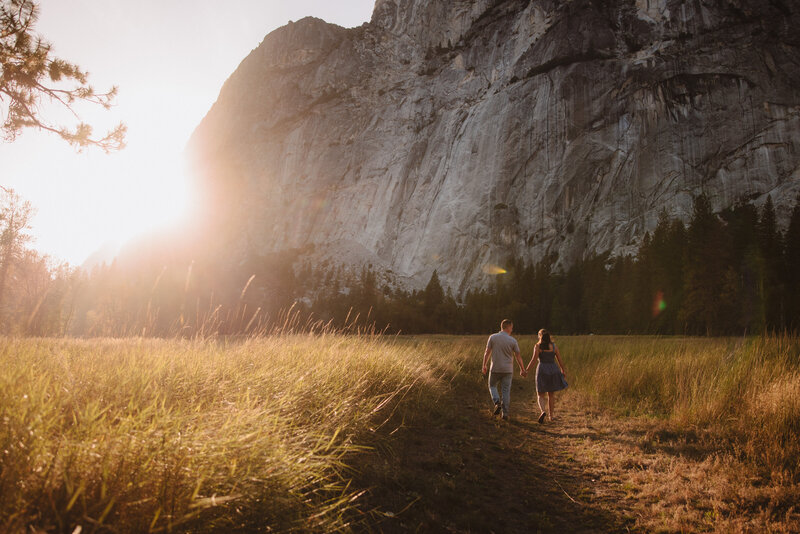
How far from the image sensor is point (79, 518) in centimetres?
178

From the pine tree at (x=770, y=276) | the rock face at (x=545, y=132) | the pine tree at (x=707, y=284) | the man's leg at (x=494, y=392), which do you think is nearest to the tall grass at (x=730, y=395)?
the man's leg at (x=494, y=392)

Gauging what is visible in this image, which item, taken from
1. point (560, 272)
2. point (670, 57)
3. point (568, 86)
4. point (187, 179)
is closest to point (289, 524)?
point (560, 272)

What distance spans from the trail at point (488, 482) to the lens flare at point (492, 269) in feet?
204

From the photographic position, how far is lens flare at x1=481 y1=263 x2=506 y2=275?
223 feet

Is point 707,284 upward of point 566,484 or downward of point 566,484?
upward

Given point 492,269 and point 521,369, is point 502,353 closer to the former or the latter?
point 521,369

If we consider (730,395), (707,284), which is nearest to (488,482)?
(730,395)

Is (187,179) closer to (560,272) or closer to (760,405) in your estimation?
(560,272)

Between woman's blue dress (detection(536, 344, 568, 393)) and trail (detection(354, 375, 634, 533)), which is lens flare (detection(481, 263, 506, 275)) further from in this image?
trail (detection(354, 375, 634, 533))

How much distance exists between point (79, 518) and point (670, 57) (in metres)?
90.7

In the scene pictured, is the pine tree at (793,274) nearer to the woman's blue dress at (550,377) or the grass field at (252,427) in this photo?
the grass field at (252,427)

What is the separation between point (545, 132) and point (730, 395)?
241 ft

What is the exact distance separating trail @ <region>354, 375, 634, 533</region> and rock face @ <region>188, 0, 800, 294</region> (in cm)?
→ 6274

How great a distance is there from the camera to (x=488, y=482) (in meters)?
4.70
